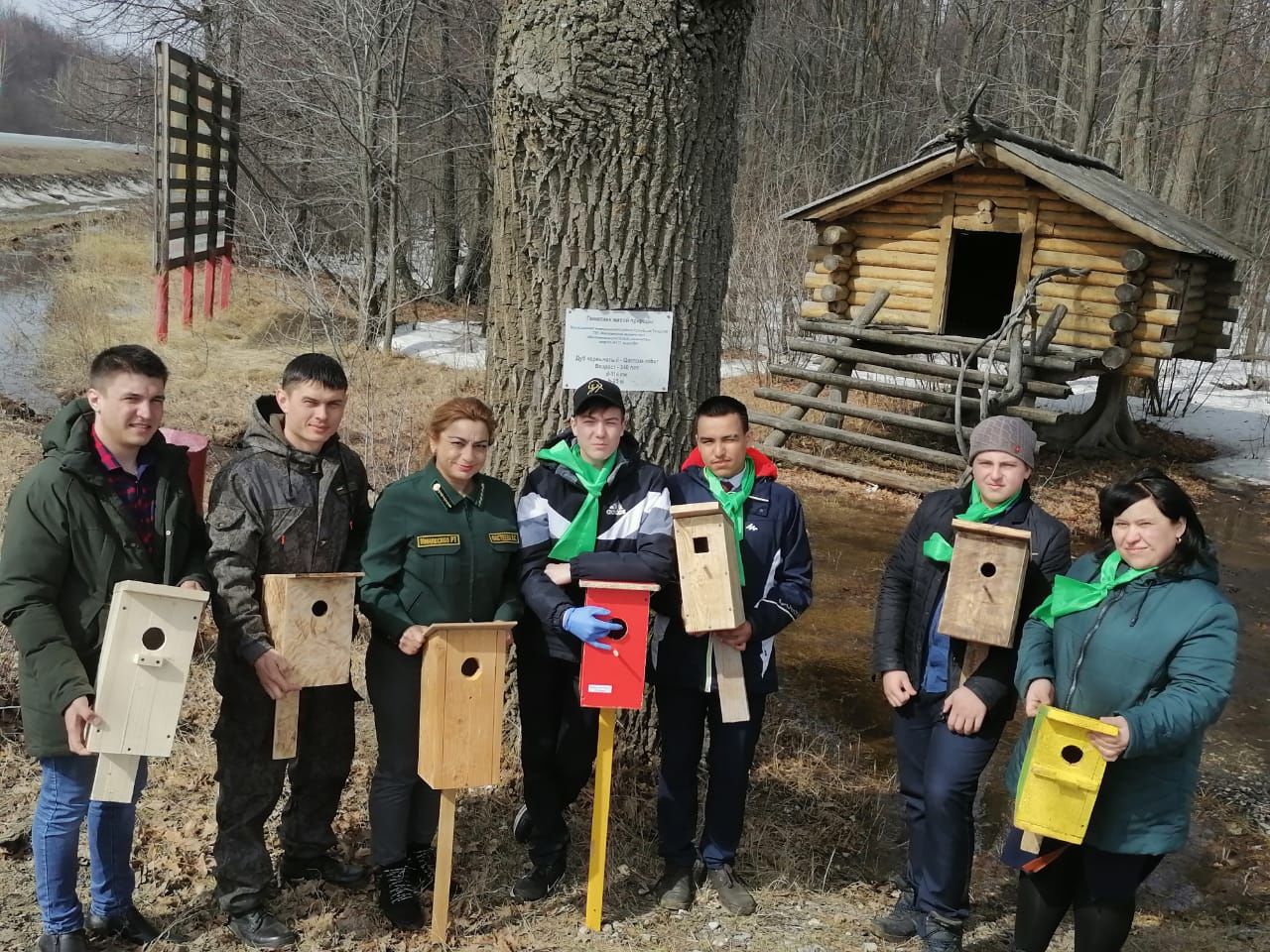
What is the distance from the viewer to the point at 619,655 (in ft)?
10.5

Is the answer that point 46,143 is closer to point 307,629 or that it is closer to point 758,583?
point 307,629

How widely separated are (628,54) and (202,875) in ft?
11.1

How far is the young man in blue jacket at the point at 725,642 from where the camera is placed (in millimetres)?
3418

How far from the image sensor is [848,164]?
2367cm

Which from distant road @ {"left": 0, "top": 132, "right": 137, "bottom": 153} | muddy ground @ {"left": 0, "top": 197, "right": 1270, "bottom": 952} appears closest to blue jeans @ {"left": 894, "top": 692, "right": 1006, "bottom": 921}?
muddy ground @ {"left": 0, "top": 197, "right": 1270, "bottom": 952}

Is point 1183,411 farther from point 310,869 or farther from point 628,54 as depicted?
point 310,869

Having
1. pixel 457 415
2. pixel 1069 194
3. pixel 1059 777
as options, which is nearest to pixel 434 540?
pixel 457 415

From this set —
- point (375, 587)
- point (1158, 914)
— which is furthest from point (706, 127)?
point (1158, 914)

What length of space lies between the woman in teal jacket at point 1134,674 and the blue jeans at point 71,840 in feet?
8.75

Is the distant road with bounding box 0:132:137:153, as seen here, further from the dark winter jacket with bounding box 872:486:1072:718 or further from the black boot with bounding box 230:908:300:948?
the dark winter jacket with bounding box 872:486:1072:718

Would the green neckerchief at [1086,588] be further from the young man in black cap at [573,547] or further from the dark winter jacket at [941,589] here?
the young man in black cap at [573,547]

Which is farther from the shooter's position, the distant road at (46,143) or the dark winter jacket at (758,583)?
the distant road at (46,143)

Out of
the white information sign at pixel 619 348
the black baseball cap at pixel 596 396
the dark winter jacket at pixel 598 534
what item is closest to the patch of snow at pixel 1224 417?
the white information sign at pixel 619 348

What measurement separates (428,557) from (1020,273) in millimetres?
10248
